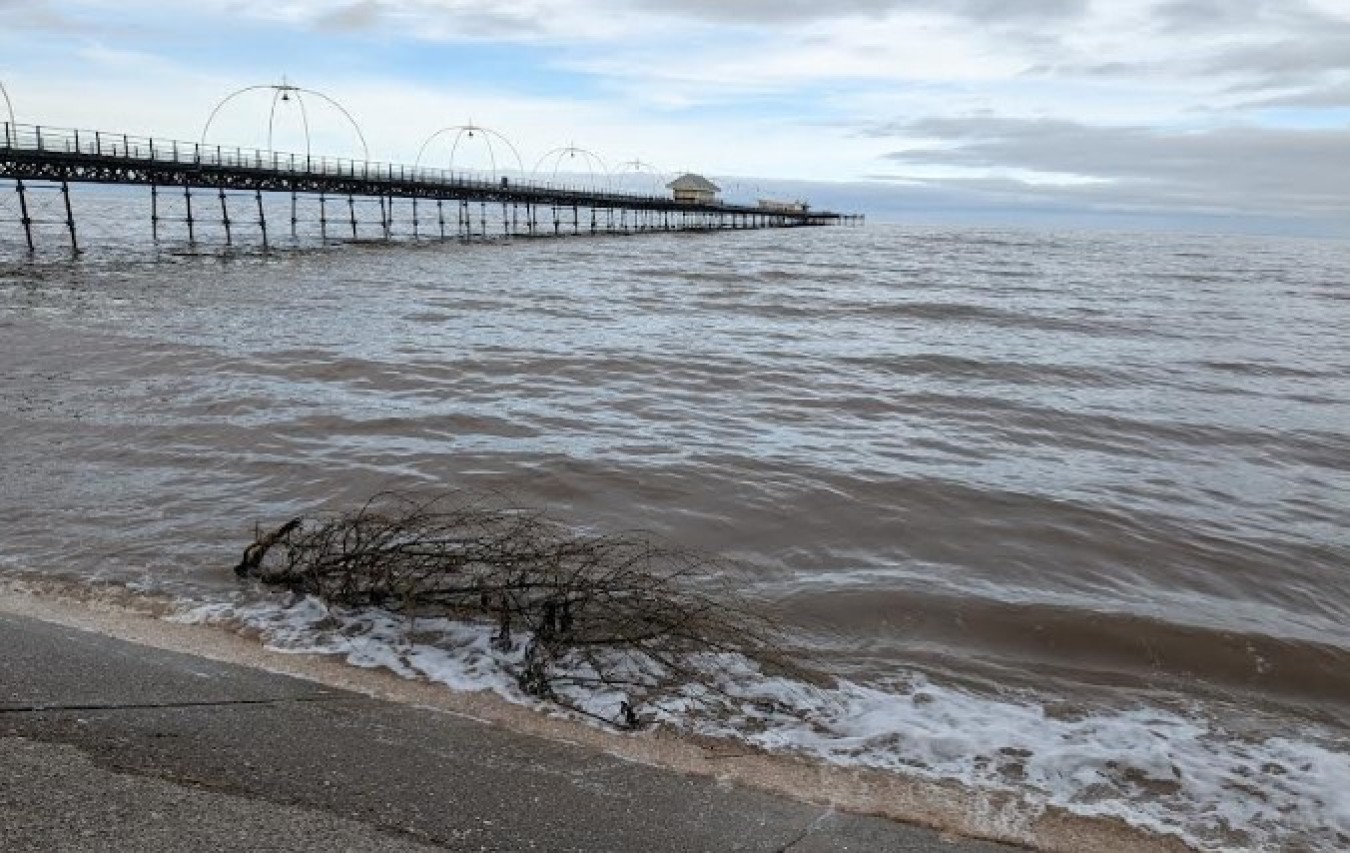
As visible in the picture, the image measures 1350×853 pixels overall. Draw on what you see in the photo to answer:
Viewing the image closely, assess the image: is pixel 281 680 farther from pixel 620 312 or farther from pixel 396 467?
pixel 620 312

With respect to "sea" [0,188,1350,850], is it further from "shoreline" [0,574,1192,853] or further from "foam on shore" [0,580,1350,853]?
"shoreline" [0,574,1192,853]

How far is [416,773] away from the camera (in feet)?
14.2

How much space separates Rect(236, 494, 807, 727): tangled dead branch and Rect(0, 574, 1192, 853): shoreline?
0.30 m

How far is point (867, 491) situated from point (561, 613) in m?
6.13

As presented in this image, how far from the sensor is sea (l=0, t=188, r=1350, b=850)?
6230 mm

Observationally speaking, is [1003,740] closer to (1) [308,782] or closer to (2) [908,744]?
(2) [908,744]

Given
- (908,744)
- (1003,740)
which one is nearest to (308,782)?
(908,744)

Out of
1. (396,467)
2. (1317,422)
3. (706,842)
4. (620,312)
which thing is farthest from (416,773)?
(620,312)

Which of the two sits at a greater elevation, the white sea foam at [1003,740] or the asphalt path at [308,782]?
the asphalt path at [308,782]

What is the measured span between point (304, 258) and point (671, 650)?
4847cm

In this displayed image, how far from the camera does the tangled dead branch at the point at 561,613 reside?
6129 millimetres

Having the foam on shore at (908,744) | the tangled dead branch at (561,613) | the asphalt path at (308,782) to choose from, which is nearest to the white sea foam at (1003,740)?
the foam on shore at (908,744)

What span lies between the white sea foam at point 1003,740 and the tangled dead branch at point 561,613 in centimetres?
12

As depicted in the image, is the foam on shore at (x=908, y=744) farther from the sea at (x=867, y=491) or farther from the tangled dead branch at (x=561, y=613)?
the tangled dead branch at (x=561, y=613)
